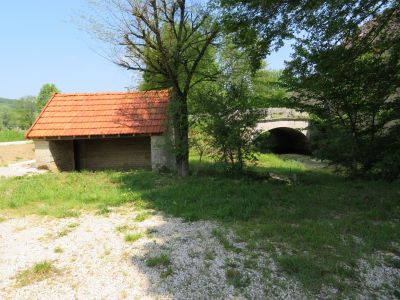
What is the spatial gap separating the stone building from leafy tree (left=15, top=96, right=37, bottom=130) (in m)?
35.3

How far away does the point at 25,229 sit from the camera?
6488 mm

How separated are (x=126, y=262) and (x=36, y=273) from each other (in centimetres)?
116

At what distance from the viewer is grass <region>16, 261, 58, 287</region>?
177 inches

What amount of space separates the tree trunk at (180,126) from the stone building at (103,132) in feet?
3.83

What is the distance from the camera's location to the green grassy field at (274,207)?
496 centimetres

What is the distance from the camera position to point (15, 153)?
66.5 feet

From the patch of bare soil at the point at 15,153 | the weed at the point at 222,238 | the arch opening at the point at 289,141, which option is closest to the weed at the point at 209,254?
the weed at the point at 222,238

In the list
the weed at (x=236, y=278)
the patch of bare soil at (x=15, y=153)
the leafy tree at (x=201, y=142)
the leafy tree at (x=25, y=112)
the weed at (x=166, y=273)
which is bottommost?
the weed at (x=236, y=278)

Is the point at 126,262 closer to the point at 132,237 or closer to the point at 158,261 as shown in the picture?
the point at 158,261

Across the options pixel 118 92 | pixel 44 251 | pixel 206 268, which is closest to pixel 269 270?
pixel 206 268

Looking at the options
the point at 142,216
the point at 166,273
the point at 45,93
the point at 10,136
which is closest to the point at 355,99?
the point at 142,216

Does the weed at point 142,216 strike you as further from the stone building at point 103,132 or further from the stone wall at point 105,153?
the stone wall at point 105,153

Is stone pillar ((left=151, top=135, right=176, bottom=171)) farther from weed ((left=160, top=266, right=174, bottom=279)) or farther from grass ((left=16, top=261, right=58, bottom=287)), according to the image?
weed ((left=160, top=266, right=174, bottom=279))

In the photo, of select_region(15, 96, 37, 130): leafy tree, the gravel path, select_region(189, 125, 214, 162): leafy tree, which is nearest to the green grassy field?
the gravel path
